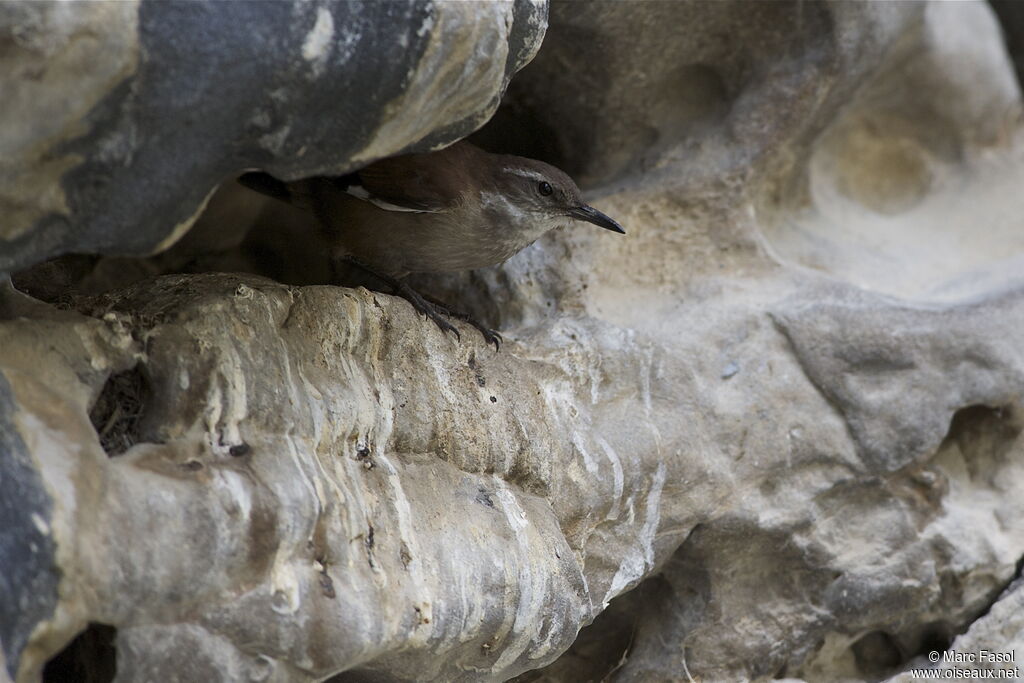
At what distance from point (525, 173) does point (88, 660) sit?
198cm

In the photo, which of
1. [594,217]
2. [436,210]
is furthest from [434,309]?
[594,217]

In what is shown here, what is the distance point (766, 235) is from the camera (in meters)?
3.88

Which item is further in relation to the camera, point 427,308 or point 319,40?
point 427,308

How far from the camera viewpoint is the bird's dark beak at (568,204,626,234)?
341cm

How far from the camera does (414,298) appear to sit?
Result: 10.5 feet

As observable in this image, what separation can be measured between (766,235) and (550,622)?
1.86 meters

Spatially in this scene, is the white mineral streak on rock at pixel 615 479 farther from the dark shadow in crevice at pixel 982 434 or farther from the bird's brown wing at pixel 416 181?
the dark shadow in crevice at pixel 982 434

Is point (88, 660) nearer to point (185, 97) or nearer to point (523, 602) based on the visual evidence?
point (523, 602)

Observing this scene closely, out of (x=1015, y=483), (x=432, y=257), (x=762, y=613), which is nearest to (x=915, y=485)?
(x=1015, y=483)

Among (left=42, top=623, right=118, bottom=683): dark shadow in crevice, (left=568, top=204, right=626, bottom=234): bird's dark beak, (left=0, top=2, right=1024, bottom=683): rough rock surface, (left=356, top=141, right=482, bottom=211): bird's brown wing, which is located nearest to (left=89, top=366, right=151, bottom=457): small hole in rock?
(left=0, top=2, right=1024, bottom=683): rough rock surface

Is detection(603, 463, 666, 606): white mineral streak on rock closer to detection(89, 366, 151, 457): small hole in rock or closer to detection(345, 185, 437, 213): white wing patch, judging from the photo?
detection(345, 185, 437, 213): white wing patch

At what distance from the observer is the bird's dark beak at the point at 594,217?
11.2ft

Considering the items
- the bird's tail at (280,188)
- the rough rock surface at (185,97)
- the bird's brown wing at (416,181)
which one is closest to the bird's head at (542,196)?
the bird's brown wing at (416,181)

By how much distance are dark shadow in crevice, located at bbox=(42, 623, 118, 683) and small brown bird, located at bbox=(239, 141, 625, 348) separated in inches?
51.4
